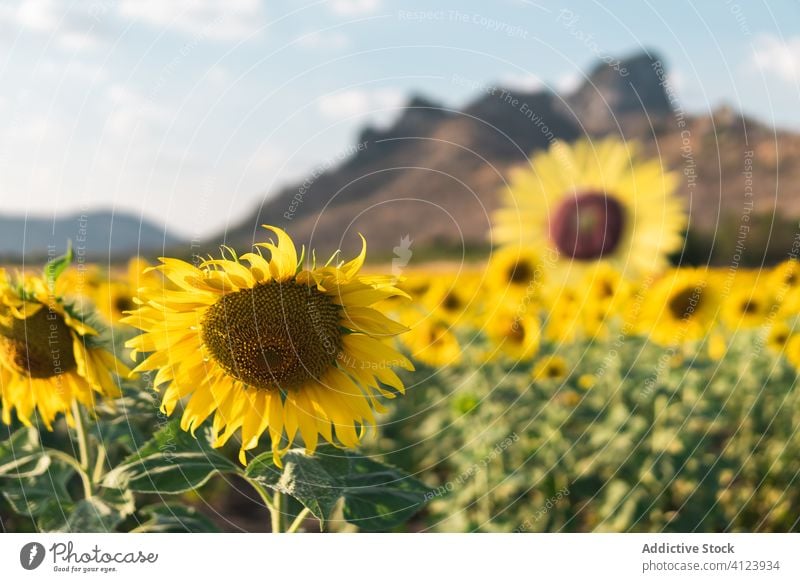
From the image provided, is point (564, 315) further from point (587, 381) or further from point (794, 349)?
point (794, 349)

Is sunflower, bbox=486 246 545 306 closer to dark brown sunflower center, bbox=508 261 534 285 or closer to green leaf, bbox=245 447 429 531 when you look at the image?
dark brown sunflower center, bbox=508 261 534 285

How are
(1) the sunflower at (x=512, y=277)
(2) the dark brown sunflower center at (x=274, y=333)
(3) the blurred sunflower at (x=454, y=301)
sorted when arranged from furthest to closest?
(3) the blurred sunflower at (x=454, y=301) → (1) the sunflower at (x=512, y=277) → (2) the dark brown sunflower center at (x=274, y=333)

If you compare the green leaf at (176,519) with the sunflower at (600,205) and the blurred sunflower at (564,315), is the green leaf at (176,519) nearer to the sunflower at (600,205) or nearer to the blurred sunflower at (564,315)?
the sunflower at (600,205)

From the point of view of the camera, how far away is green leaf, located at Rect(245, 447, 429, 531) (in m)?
1.40

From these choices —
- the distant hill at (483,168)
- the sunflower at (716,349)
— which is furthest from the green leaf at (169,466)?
the sunflower at (716,349)

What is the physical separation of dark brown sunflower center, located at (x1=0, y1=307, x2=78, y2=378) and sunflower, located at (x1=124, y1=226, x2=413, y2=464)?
36cm

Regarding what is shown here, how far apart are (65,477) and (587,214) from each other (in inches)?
73.4

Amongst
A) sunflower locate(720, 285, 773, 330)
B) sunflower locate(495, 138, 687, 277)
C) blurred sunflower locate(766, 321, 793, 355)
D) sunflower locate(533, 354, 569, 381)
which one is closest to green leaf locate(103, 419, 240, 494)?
sunflower locate(495, 138, 687, 277)

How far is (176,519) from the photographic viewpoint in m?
1.65

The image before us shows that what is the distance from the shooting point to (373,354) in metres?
1.53

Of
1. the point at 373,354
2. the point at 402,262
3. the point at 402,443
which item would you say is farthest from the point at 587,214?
the point at 402,443

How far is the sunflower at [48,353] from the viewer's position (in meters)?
1.71

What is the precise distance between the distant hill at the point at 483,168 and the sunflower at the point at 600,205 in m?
0.09
